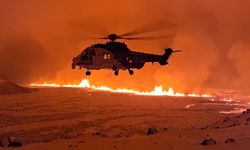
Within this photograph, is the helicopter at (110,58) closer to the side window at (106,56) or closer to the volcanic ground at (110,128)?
the side window at (106,56)

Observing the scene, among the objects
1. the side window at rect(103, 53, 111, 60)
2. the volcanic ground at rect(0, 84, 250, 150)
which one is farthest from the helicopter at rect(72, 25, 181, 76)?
the volcanic ground at rect(0, 84, 250, 150)

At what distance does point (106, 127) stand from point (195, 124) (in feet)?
22.1

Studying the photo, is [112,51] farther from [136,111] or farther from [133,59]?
[136,111]

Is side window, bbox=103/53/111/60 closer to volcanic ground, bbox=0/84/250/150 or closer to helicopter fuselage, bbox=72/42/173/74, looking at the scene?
helicopter fuselage, bbox=72/42/173/74

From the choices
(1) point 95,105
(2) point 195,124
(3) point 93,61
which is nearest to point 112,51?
(3) point 93,61

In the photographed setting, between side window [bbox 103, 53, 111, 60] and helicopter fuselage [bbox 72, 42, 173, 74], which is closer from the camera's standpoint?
helicopter fuselage [bbox 72, 42, 173, 74]

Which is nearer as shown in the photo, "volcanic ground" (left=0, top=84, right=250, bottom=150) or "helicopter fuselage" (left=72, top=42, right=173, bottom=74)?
"helicopter fuselage" (left=72, top=42, right=173, bottom=74)

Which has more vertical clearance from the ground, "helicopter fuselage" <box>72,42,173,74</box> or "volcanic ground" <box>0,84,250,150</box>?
"helicopter fuselage" <box>72,42,173,74</box>

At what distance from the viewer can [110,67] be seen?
1725cm

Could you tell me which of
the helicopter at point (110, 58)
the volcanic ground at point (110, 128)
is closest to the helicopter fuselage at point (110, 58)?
the helicopter at point (110, 58)

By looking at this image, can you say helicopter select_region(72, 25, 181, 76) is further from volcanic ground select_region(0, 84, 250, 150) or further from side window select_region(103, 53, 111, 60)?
volcanic ground select_region(0, 84, 250, 150)

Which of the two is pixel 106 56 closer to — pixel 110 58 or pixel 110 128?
pixel 110 58

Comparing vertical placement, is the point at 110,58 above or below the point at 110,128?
above

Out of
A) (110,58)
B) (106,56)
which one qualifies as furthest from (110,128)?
(110,58)
